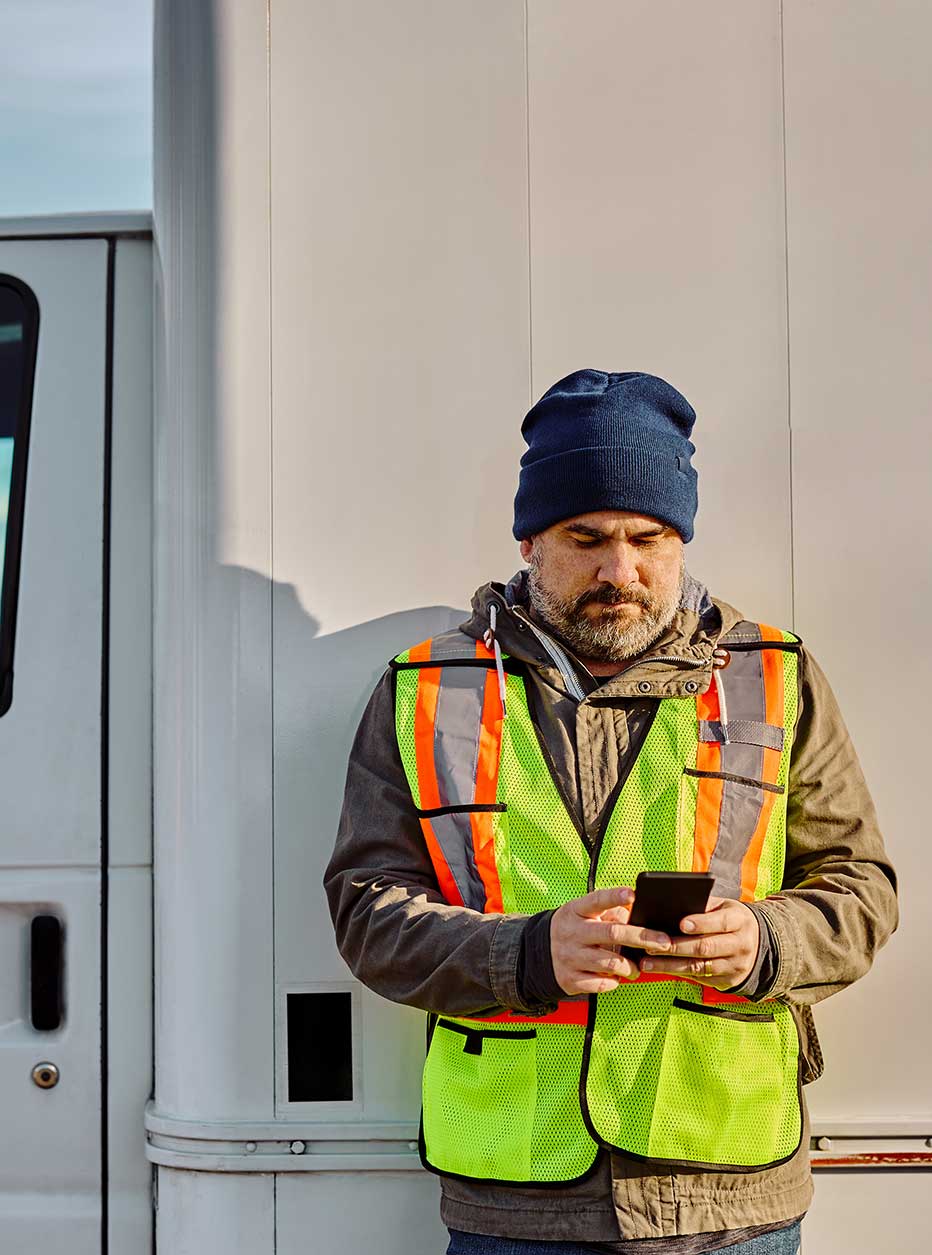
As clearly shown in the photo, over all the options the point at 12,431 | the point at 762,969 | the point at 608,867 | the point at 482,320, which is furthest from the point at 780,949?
the point at 12,431

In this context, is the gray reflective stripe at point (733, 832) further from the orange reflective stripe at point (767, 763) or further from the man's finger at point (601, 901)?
the man's finger at point (601, 901)

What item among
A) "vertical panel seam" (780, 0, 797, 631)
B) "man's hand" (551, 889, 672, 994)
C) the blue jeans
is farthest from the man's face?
the blue jeans

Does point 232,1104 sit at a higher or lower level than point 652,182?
lower

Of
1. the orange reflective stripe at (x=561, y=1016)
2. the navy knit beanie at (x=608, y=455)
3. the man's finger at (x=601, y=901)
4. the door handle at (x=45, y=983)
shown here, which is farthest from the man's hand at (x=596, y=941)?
the door handle at (x=45, y=983)

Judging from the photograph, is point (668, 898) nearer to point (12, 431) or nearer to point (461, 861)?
point (461, 861)

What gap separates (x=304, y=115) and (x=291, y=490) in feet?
1.90

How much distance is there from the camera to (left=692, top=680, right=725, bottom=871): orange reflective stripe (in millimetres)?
1898

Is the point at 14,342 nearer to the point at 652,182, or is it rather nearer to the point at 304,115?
the point at 304,115

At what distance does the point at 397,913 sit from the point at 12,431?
45.2 inches

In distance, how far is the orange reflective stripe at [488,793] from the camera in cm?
191

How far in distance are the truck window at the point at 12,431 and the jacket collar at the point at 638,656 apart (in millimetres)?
829

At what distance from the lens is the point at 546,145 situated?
2195mm

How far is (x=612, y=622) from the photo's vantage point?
2002mm

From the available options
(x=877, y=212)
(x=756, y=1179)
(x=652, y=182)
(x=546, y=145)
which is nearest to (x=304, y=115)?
(x=546, y=145)
